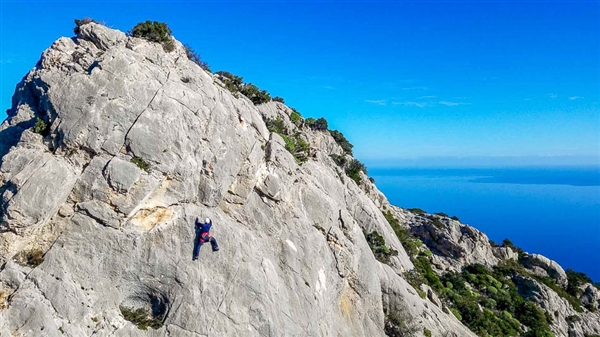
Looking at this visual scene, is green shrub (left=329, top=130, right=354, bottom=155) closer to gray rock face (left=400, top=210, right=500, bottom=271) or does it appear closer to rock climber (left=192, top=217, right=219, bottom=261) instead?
gray rock face (left=400, top=210, right=500, bottom=271)

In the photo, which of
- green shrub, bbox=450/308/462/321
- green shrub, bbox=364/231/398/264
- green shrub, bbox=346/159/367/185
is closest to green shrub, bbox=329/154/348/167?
green shrub, bbox=346/159/367/185

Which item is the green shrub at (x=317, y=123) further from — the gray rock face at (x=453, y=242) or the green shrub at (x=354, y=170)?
the gray rock face at (x=453, y=242)

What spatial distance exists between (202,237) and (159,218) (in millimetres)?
2524

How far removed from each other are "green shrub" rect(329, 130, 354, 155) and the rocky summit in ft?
74.4

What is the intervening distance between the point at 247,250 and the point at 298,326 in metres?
5.30

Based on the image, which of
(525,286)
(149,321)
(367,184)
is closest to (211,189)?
(149,321)

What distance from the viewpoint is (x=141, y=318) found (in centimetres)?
1680

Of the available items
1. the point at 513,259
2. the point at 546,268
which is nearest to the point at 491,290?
the point at 513,259

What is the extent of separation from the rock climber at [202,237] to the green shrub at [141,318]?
11.0 ft

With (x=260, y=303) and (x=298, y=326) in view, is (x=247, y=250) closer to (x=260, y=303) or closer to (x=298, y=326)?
(x=260, y=303)

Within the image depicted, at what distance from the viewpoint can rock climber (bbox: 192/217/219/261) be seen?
58.8 ft

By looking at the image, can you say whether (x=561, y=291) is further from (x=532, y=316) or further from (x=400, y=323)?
(x=400, y=323)

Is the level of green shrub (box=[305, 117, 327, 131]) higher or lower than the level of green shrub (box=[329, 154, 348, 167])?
higher

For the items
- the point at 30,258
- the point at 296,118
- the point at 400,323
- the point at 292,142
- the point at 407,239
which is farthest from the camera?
the point at 407,239
